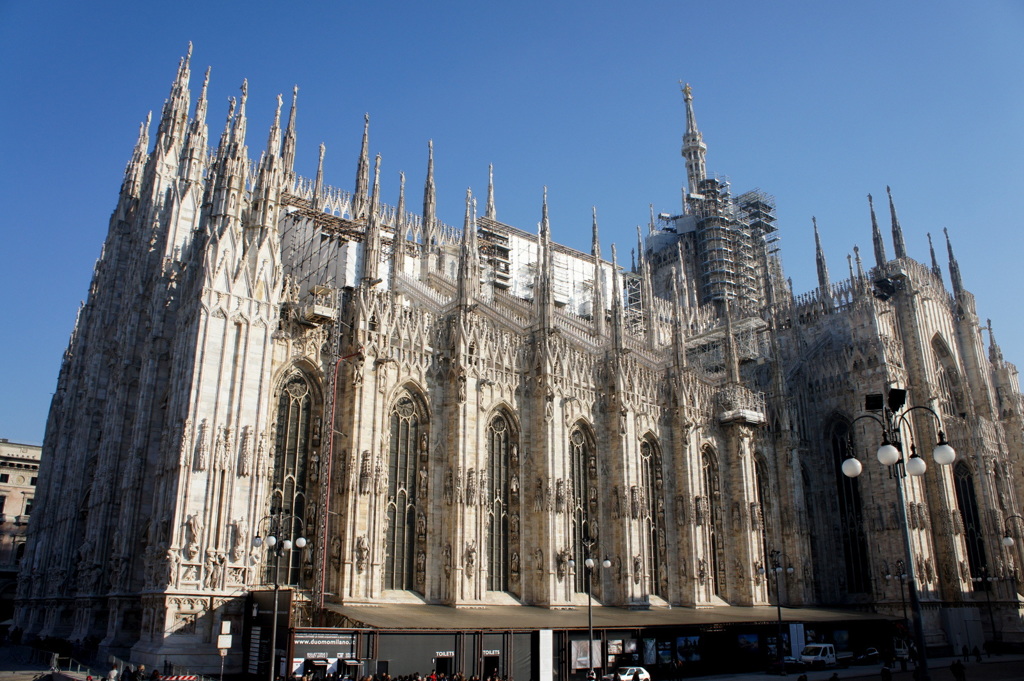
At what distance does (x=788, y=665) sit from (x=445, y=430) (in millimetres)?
20220

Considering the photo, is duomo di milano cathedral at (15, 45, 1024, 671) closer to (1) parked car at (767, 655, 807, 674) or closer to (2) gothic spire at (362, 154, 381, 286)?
(2) gothic spire at (362, 154, 381, 286)

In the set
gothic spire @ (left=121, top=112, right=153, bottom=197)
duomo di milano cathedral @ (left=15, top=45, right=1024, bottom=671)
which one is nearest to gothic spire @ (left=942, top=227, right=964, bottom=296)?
duomo di milano cathedral @ (left=15, top=45, right=1024, bottom=671)

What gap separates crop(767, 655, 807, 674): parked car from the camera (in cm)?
3733

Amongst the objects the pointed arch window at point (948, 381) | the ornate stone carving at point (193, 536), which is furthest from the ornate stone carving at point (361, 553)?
the pointed arch window at point (948, 381)

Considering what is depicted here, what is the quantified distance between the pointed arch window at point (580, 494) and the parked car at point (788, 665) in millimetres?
9662

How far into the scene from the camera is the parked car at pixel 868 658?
142 ft

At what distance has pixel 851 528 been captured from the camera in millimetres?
52562

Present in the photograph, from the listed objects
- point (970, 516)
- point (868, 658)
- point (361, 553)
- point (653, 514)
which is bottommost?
point (868, 658)

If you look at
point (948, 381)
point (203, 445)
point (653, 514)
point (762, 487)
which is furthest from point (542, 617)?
point (948, 381)

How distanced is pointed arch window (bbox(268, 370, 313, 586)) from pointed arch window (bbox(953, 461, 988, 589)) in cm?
4350

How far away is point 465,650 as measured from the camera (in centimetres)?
2806

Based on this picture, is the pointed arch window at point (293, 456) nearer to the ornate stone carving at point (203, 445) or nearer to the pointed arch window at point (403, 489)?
the pointed arch window at point (403, 489)

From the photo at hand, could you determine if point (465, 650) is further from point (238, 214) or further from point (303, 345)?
point (238, 214)

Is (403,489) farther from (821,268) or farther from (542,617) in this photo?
(821,268)
